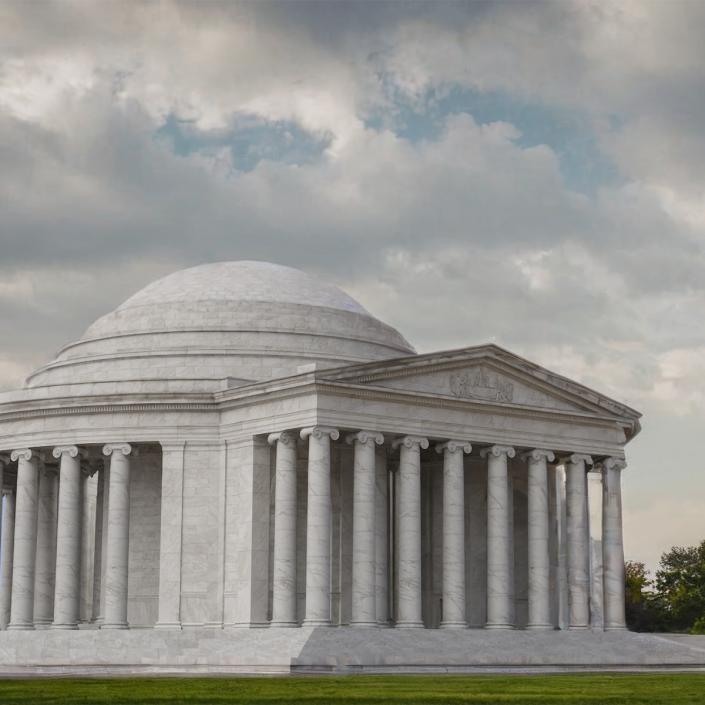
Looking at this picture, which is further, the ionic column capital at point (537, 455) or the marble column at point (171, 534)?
the ionic column capital at point (537, 455)

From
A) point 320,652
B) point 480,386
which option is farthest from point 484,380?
point 320,652

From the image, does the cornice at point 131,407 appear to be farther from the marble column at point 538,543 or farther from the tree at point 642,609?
the tree at point 642,609

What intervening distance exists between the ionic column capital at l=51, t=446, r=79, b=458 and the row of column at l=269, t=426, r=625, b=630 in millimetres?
12100

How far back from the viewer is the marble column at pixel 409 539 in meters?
80.7

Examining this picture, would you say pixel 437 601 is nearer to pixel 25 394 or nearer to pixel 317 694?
pixel 25 394

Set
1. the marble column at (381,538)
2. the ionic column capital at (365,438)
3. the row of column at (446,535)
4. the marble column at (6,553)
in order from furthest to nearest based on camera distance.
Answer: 1. the marble column at (6,553)
2. the marble column at (381,538)
3. the ionic column capital at (365,438)
4. the row of column at (446,535)

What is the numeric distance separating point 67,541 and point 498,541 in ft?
80.2

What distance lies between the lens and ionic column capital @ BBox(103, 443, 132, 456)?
83938 millimetres

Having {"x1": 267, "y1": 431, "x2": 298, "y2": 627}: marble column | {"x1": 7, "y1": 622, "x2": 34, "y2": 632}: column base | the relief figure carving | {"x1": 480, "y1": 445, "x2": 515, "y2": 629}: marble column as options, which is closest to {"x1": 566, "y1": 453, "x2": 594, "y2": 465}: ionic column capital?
{"x1": 480, "y1": 445, "x2": 515, "y2": 629}: marble column

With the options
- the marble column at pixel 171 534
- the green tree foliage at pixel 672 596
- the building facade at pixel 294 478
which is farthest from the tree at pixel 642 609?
the marble column at pixel 171 534

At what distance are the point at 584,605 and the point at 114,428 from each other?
29.5m

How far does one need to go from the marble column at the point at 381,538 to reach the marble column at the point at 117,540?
14053 millimetres

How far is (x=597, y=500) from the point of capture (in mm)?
97500

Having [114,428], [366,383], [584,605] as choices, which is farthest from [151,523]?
[584,605]
